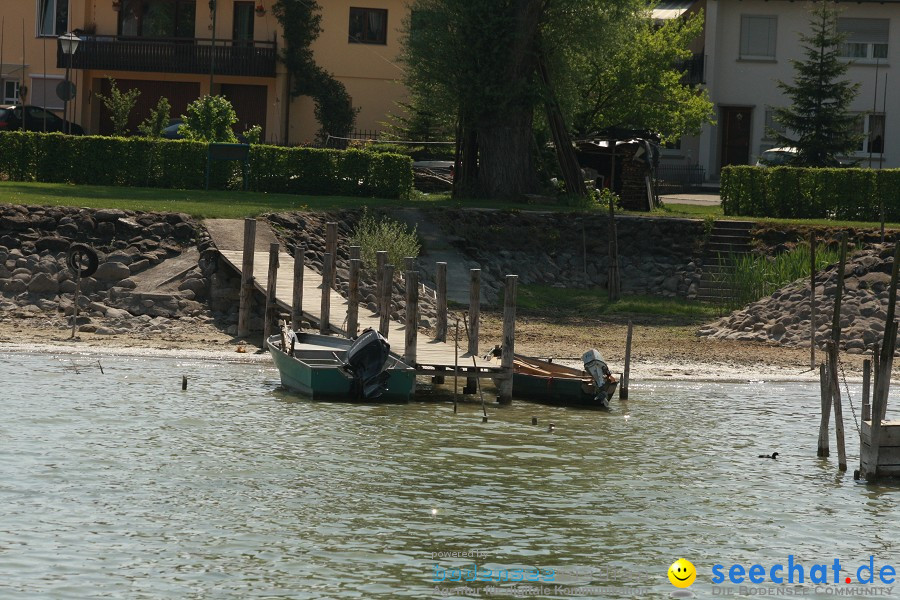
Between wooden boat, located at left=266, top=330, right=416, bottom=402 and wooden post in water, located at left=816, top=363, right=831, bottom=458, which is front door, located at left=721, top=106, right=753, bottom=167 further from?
wooden post in water, located at left=816, top=363, right=831, bottom=458

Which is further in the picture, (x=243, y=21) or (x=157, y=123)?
(x=243, y=21)

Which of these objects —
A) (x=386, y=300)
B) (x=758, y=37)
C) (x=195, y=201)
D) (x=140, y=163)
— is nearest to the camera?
(x=386, y=300)

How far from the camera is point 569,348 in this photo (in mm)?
27391

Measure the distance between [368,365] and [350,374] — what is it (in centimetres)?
33

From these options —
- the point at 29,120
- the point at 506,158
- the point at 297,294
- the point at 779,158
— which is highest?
the point at 29,120

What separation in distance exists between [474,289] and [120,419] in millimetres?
6098

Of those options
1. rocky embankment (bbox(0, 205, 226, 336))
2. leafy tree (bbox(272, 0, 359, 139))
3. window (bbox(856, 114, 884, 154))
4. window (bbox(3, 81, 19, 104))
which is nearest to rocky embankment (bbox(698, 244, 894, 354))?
rocky embankment (bbox(0, 205, 226, 336))

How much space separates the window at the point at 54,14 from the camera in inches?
2285

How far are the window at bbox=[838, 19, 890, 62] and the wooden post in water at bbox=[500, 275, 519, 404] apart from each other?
3884 centimetres

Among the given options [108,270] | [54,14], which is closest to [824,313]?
[108,270]

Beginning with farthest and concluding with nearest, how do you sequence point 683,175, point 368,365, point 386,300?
point 683,175, point 386,300, point 368,365

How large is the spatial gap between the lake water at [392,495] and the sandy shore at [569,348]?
78.9 inches

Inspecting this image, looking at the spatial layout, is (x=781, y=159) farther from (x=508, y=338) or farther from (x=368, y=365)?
(x=368, y=365)

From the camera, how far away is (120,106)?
4903cm
